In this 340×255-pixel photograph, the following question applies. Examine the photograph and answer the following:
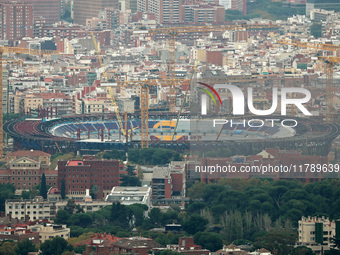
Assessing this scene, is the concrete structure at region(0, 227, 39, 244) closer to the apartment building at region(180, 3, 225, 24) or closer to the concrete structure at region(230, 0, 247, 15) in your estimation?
the apartment building at region(180, 3, 225, 24)

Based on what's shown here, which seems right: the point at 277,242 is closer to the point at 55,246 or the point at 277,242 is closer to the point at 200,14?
the point at 55,246

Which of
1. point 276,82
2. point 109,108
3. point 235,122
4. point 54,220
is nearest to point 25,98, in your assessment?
point 109,108

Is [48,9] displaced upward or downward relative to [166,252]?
upward

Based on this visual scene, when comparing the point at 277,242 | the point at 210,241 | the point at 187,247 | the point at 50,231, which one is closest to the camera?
the point at 187,247

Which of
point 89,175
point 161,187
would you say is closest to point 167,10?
point 89,175

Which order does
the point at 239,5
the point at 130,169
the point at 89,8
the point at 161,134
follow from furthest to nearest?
the point at 239,5 → the point at 89,8 → the point at 161,134 → the point at 130,169

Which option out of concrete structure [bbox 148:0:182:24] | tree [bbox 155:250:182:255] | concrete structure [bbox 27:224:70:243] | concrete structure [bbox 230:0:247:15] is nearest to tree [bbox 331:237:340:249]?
tree [bbox 155:250:182:255]

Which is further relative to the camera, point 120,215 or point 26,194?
point 26,194

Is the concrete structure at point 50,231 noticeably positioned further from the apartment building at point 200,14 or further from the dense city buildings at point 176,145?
the apartment building at point 200,14
